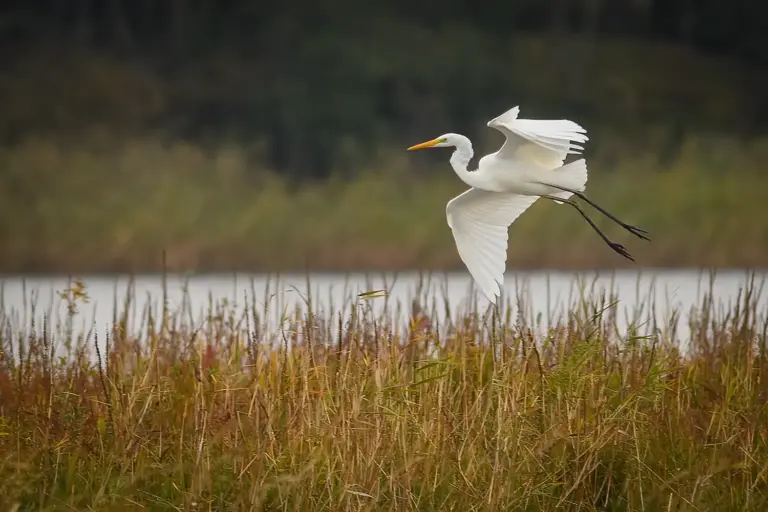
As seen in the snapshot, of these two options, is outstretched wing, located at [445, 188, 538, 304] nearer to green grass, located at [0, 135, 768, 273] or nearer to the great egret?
the great egret

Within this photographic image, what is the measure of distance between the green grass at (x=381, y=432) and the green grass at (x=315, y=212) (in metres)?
12.4

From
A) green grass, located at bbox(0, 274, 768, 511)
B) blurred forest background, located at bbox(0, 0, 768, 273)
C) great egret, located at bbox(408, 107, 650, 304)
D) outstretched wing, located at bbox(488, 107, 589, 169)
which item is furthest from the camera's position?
blurred forest background, located at bbox(0, 0, 768, 273)

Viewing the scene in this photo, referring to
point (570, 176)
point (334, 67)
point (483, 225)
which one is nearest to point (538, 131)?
point (570, 176)

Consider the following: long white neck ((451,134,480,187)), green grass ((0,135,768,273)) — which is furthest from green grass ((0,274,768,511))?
green grass ((0,135,768,273))

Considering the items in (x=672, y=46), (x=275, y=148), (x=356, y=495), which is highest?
(x=672, y=46)

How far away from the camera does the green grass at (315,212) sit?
1728cm

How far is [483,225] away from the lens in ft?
20.5

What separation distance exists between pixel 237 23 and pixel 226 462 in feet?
65.0

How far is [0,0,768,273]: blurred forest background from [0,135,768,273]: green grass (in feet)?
0.12

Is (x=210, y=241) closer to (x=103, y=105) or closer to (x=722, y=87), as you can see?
(x=103, y=105)

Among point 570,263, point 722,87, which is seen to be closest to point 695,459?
point 570,263

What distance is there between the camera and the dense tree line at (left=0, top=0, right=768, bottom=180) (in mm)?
20797

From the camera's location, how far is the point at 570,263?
16875mm

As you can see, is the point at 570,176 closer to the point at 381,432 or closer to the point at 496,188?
the point at 496,188
